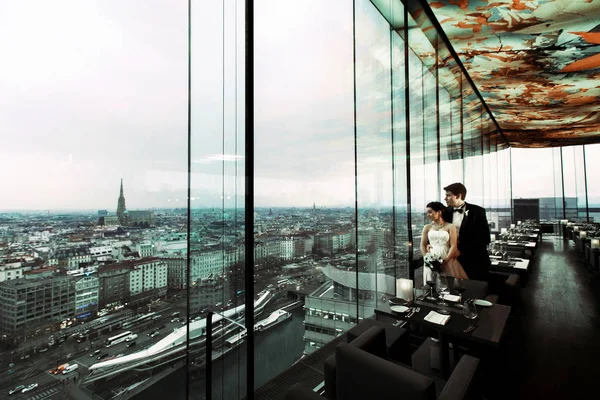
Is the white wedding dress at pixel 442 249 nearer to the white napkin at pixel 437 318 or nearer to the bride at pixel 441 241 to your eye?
the bride at pixel 441 241

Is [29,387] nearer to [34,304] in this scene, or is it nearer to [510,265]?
[34,304]

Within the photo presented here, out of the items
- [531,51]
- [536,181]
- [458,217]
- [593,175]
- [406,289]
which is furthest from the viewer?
[536,181]

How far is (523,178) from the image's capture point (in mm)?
13484

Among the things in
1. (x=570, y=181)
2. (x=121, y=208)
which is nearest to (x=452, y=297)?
(x=121, y=208)

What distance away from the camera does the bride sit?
10.7 feet

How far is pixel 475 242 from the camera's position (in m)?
3.72

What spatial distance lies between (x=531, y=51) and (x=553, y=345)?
4713mm

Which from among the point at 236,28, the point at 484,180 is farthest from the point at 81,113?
the point at 484,180

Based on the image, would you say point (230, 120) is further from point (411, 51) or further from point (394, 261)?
point (411, 51)

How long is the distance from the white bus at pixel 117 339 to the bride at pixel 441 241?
10.0ft

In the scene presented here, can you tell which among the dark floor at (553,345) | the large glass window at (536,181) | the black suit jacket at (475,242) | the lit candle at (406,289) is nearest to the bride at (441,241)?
the black suit jacket at (475,242)

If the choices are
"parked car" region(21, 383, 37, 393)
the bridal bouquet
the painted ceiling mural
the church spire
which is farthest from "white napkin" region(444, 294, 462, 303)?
the painted ceiling mural

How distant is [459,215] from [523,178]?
13.3 metres

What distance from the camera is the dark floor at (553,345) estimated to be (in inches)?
82.5
